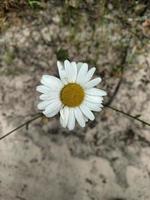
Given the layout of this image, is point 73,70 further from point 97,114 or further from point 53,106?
point 97,114

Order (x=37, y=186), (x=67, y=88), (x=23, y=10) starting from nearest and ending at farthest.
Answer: (x=67, y=88)
(x=37, y=186)
(x=23, y=10)

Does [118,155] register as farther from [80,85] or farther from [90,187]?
[80,85]

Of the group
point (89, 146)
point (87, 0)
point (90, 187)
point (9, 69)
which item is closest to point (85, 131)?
point (89, 146)

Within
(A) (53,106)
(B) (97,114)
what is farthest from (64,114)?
(B) (97,114)

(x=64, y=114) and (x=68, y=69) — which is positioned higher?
(x=68, y=69)

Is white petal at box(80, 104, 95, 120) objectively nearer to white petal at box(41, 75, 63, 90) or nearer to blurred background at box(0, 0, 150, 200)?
A: white petal at box(41, 75, 63, 90)

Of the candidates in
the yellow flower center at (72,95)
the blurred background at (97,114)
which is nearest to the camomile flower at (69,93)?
the yellow flower center at (72,95)

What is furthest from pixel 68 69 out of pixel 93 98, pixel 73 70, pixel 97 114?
pixel 97 114

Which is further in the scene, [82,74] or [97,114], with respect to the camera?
[97,114]
